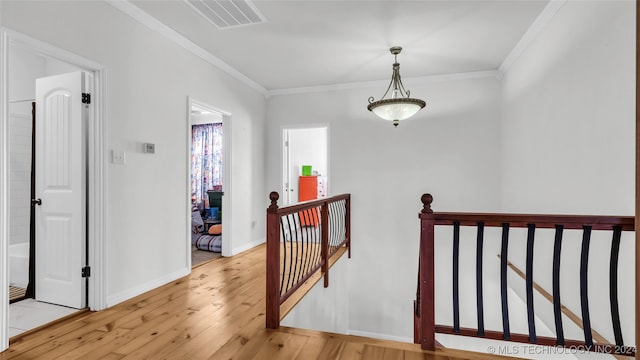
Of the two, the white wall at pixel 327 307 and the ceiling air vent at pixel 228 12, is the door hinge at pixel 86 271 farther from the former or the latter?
the ceiling air vent at pixel 228 12

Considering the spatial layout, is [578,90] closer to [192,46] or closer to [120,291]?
[192,46]

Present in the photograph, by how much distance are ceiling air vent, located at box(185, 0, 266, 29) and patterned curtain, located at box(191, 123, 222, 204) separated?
404 cm

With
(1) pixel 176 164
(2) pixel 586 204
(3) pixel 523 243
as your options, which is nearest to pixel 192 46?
(1) pixel 176 164

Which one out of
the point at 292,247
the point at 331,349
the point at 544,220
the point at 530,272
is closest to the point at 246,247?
the point at 292,247

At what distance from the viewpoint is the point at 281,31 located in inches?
130

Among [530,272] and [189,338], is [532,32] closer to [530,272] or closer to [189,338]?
[530,272]

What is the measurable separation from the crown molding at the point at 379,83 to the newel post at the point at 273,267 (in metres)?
3.35

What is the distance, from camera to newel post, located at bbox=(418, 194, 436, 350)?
1.93m

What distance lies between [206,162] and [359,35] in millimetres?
4723

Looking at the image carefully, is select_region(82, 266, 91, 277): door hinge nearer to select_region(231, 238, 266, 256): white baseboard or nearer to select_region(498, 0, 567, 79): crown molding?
select_region(231, 238, 266, 256): white baseboard

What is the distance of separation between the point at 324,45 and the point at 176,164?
210 cm

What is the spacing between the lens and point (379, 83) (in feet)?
16.2

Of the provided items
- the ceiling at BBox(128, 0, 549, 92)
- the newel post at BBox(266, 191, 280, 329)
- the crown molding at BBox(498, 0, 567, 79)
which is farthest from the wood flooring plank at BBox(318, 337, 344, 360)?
the crown molding at BBox(498, 0, 567, 79)

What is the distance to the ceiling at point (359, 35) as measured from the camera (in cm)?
286
